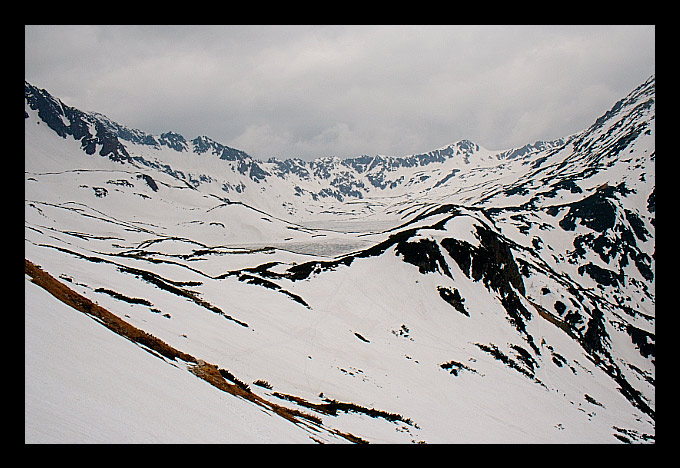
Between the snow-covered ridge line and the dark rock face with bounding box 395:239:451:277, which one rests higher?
the dark rock face with bounding box 395:239:451:277

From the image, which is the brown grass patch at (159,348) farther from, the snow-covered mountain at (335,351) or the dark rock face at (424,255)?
the dark rock face at (424,255)

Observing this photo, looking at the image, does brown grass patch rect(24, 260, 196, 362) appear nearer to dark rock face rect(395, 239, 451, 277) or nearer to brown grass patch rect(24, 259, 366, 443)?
brown grass patch rect(24, 259, 366, 443)

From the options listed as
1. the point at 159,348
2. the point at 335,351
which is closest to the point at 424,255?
the point at 335,351

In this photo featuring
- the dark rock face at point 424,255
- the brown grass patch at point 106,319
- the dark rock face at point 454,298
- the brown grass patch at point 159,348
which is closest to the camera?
the brown grass patch at point 159,348

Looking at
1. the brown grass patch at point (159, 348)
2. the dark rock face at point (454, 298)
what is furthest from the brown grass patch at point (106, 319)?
the dark rock face at point (454, 298)

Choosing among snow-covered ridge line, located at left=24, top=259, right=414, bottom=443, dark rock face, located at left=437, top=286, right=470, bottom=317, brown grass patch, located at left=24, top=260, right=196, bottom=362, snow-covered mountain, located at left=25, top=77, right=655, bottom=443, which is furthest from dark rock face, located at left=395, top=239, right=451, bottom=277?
brown grass patch, located at left=24, top=260, right=196, bottom=362

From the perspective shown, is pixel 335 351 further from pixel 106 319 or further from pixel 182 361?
pixel 106 319

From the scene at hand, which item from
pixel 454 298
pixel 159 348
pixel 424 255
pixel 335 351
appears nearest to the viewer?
pixel 159 348

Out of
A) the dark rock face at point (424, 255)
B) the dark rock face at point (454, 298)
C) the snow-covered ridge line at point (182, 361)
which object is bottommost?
the snow-covered ridge line at point (182, 361)

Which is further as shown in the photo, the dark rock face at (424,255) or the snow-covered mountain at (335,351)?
the dark rock face at (424,255)

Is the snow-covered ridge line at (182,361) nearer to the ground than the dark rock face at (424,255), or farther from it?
nearer to the ground

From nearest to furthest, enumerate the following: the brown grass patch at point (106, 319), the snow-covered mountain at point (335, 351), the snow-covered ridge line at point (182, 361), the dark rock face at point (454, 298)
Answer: the snow-covered mountain at point (335, 351) < the snow-covered ridge line at point (182, 361) < the brown grass patch at point (106, 319) < the dark rock face at point (454, 298)
